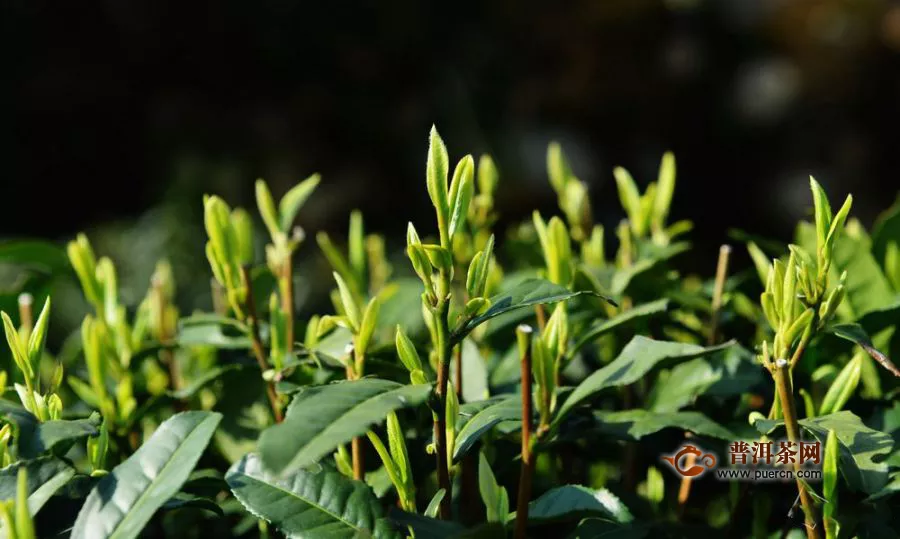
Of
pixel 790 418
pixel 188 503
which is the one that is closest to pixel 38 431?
pixel 188 503

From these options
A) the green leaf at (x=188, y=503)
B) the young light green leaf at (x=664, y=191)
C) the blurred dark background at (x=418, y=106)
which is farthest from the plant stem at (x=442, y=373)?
the blurred dark background at (x=418, y=106)

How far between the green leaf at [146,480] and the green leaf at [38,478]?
3 cm

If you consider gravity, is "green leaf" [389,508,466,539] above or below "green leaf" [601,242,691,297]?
below

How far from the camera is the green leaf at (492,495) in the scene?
0.76m

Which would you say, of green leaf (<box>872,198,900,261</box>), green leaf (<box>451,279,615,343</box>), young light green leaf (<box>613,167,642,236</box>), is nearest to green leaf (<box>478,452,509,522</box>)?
green leaf (<box>451,279,615,343</box>)

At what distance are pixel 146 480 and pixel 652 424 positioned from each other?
1.50ft

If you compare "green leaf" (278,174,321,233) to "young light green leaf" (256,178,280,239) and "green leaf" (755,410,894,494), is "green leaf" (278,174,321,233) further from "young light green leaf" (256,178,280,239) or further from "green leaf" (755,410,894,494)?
"green leaf" (755,410,894,494)

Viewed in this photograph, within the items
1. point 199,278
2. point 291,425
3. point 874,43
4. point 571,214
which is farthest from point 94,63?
point 291,425

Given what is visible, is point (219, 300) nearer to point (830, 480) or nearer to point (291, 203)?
point (291, 203)

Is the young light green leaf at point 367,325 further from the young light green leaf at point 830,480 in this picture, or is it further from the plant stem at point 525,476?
the young light green leaf at point 830,480

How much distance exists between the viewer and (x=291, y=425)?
617 mm

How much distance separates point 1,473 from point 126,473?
0.10 metres

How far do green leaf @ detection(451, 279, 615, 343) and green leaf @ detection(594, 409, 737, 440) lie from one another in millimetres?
157

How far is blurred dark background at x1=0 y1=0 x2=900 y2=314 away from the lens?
491cm
